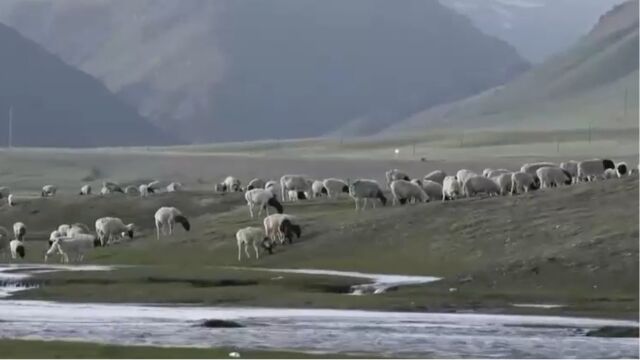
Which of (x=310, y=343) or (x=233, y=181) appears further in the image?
(x=233, y=181)

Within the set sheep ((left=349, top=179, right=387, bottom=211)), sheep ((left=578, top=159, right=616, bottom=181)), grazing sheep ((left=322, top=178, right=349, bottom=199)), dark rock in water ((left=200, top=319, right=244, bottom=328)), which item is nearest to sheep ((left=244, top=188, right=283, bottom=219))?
sheep ((left=349, top=179, right=387, bottom=211))

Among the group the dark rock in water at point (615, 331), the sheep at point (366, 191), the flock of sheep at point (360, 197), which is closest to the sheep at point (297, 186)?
the flock of sheep at point (360, 197)

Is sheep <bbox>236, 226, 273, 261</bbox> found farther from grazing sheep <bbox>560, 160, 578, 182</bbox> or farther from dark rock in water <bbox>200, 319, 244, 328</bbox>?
dark rock in water <bbox>200, 319, 244, 328</bbox>

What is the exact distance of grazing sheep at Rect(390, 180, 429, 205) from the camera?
169 feet

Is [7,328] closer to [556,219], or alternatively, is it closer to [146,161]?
[556,219]

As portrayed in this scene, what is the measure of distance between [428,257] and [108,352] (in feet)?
65.6

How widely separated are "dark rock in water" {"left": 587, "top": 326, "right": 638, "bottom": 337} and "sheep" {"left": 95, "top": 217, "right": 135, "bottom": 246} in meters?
27.4

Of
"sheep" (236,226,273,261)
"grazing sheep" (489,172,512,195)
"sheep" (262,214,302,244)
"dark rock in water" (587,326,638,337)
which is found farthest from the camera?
"grazing sheep" (489,172,512,195)

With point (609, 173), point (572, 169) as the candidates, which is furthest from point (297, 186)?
point (609, 173)

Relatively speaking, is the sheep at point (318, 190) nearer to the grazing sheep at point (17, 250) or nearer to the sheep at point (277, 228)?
the grazing sheep at point (17, 250)

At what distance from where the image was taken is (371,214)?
48688mm

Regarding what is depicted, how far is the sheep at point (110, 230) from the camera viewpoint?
54031 millimetres

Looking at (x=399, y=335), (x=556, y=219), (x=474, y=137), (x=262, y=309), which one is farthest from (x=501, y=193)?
(x=474, y=137)

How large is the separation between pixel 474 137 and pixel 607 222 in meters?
123
